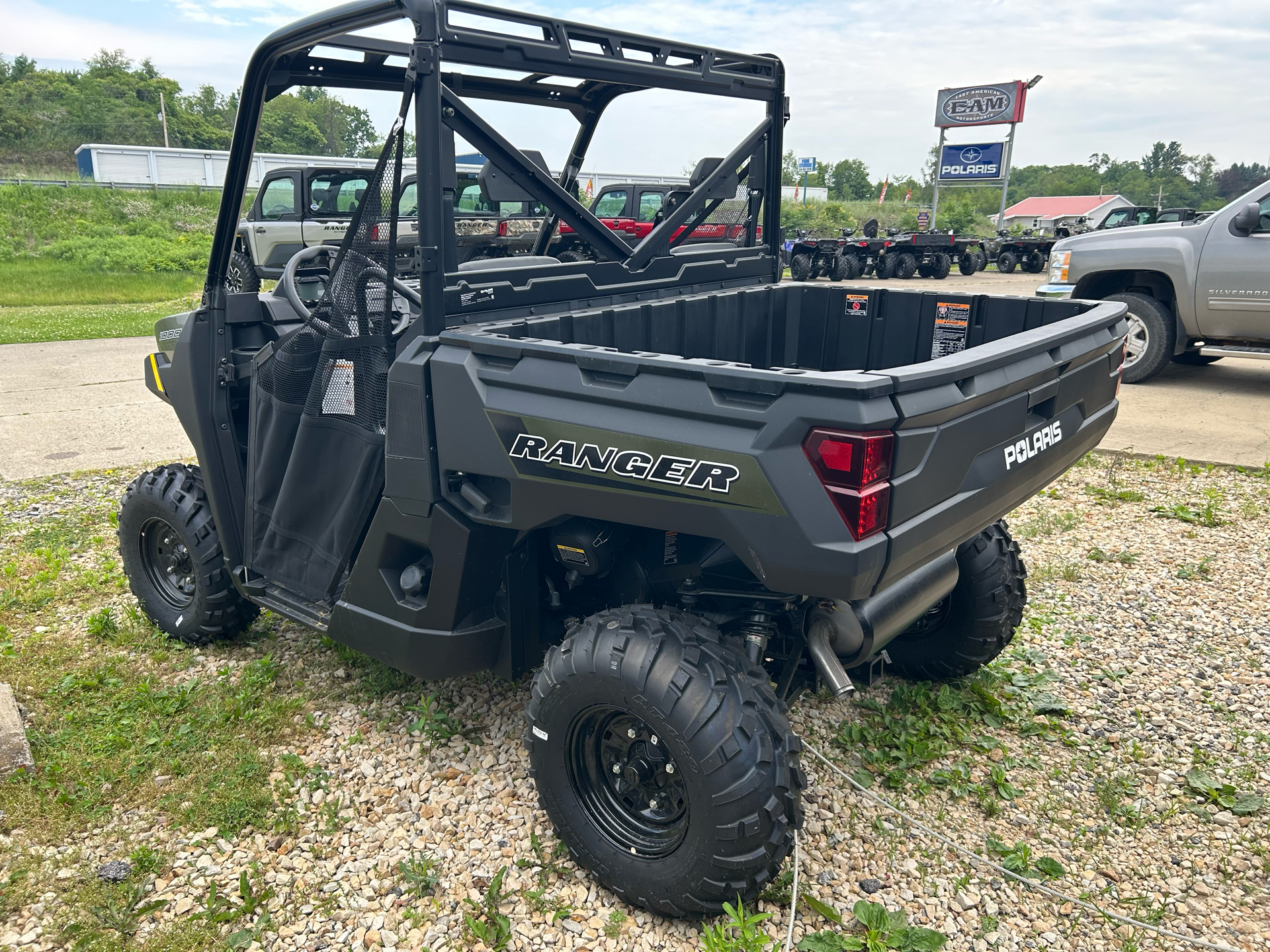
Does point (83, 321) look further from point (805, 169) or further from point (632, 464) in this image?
point (805, 169)

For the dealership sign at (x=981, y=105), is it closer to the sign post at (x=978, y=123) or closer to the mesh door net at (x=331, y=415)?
the sign post at (x=978, y=123)

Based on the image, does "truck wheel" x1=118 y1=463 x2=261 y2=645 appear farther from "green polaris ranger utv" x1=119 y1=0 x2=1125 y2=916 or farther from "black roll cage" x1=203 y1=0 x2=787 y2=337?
"black roll cage" x1=203 y1=0 x2=787 y2=337

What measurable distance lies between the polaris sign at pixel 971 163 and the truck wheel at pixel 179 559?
36.3 metres

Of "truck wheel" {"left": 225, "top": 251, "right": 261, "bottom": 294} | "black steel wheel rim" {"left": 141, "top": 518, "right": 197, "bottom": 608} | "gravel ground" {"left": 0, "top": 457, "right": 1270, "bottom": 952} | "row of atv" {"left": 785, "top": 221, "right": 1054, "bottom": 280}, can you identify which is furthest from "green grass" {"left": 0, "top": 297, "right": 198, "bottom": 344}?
"row of atv" {"left": 785, "top": 221, "right": 1054, "bottom": 280}

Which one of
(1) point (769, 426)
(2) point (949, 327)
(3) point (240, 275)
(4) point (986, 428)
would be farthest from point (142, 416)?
(4) point (986, 428)

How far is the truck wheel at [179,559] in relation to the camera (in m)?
3.77

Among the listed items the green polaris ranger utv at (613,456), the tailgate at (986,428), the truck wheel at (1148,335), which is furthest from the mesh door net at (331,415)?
the truck wheel at (1148,335)

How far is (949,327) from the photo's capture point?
3.69 meters

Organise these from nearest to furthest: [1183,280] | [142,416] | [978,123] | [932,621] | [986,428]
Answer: [986,428], [932,621], [1183,280], [142,416], [978,123]

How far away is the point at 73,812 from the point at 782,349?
3044 mm

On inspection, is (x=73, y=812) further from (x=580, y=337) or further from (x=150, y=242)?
(x=150, y=242)

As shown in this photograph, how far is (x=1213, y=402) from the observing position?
27.7 ft

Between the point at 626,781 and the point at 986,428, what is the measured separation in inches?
53.2

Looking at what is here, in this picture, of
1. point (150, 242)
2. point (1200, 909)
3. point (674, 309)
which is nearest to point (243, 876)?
point (674, 309)
